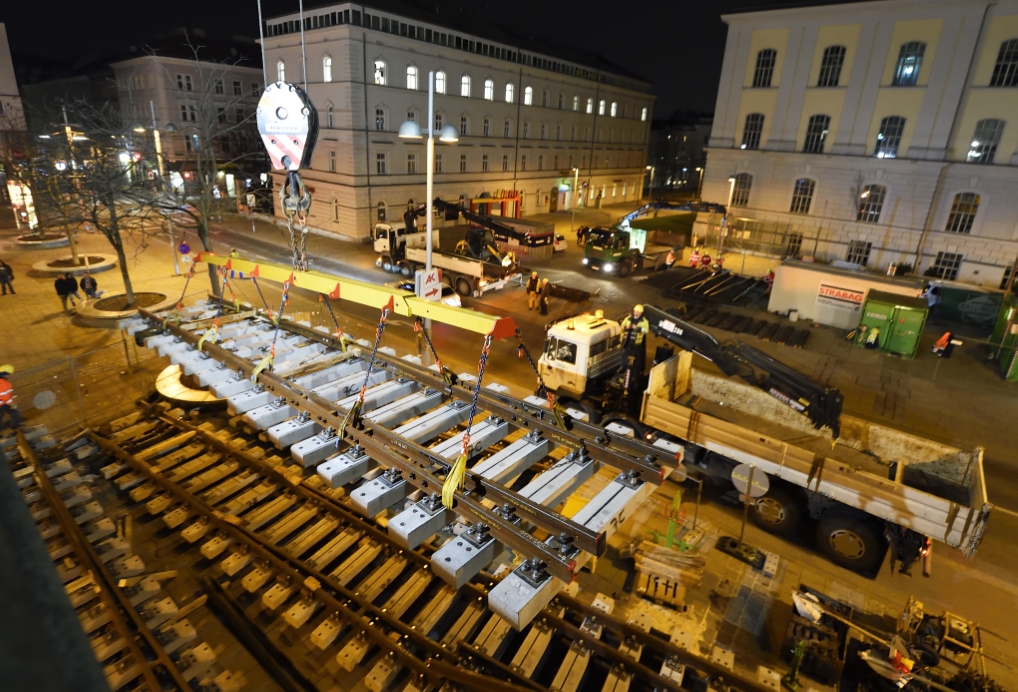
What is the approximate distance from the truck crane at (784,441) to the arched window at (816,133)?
29304 mm

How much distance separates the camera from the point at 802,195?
36.0 m

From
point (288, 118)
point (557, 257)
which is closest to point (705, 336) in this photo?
point (288, 118)

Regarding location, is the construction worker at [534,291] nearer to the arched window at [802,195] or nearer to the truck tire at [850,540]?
the truck tire at [850,540]

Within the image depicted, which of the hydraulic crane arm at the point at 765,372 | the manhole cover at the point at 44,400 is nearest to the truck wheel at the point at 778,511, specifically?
the hydraulic crane arm at the point at 765,372

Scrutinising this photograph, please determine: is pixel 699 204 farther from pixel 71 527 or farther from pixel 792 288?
pixel 71 527

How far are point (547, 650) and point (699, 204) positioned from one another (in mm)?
33581

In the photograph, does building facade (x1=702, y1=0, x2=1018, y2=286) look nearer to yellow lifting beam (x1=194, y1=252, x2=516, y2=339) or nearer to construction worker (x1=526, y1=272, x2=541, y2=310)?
construction worker (x1=526, y1=272, x2=541, y2=310)

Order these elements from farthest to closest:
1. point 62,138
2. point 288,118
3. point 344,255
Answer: point 344,255 < point 62,138 < point 288,118

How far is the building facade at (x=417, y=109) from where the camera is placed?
36312 millimetres

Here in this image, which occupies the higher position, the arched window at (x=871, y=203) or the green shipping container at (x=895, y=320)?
the arched window at (x=871, y=203)

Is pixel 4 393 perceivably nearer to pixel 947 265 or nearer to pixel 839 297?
pixel 839 297

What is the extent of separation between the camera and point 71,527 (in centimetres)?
856

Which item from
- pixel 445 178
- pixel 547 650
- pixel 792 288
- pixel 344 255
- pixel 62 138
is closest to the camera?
pixel 547 650

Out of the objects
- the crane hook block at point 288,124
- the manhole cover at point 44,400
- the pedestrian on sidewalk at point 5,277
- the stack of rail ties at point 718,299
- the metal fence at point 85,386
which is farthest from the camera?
the stack of rail ties at point 718,299
